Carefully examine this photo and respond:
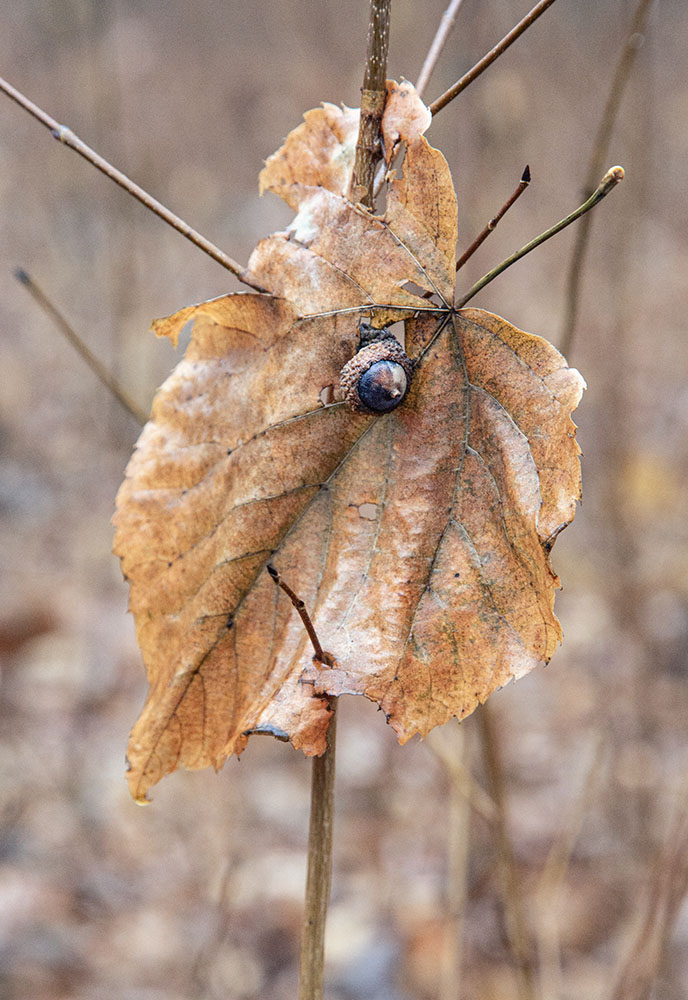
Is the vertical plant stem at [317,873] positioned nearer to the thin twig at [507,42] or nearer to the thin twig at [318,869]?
the thin twig at [318,869]

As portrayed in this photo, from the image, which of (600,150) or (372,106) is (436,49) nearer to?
(372,106)

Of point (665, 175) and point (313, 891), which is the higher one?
point (665, 175)

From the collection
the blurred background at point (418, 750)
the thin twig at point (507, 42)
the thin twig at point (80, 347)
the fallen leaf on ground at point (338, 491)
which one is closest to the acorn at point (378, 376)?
the fallen leaf on ground at point (338, 491)

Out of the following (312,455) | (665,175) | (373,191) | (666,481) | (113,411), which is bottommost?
(312,455)

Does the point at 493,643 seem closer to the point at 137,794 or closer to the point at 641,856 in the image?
the point at 137,794

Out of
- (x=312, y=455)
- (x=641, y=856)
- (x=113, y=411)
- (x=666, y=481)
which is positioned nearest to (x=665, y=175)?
(x=666, y=481)

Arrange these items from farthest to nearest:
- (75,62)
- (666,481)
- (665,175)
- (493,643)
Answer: (665,175), (75,62), (666,481), (493,643)
